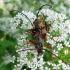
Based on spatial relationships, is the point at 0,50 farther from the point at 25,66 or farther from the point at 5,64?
the point at 25,66

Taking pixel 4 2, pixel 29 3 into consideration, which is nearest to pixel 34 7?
pixel 29 3

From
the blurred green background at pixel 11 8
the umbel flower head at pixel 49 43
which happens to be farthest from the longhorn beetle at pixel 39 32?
the blurred green background at pixel 11 8

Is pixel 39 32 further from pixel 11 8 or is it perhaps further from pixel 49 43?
pixel 11 8

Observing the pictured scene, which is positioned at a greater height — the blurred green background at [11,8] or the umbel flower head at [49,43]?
the blurred green background at [11,8]

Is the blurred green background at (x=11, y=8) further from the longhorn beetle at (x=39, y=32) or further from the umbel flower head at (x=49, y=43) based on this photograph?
the longhorn beetle at (x=39, y=32)

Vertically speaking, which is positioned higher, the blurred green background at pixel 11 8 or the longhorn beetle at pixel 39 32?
the blurred green background at pixel 11 8

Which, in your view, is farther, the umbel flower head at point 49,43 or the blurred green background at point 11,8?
the blurred green background at point 11,8

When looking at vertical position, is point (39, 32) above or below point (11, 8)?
below

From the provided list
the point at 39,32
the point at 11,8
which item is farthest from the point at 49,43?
the point at 11,8
